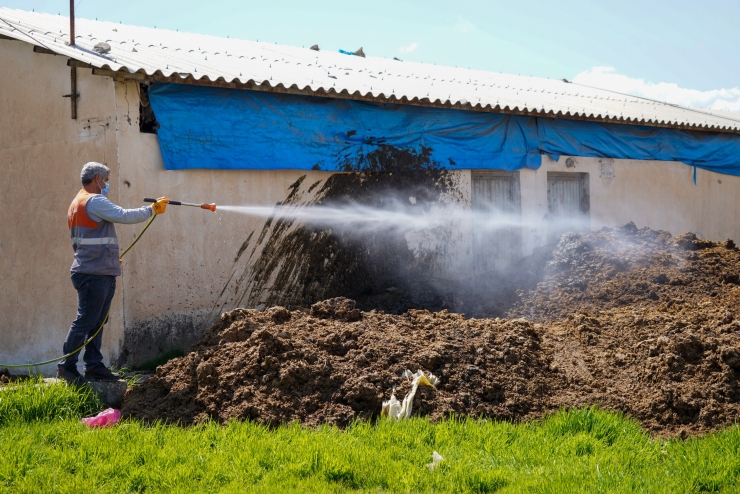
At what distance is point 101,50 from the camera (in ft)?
26.9

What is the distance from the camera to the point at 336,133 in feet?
31.2

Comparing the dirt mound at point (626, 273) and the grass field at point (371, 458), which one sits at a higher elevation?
the dirt mound at point (626, 273)

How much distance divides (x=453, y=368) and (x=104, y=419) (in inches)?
111

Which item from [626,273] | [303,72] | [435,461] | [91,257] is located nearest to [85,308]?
[91,257]

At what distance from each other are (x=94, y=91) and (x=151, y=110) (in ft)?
2.07

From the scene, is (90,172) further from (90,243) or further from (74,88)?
(74,88)

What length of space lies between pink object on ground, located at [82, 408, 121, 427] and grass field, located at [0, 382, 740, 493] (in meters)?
0.10

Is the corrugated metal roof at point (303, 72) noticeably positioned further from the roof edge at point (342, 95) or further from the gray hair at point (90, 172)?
the gray hair at point (90, 172)

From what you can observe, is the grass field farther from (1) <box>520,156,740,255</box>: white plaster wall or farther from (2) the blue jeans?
(1) <box>520,156,740,255</box>: white plaster wall

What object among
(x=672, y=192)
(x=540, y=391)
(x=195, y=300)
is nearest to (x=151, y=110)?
(x=195, y=300)

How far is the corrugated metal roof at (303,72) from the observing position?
832 centimetres

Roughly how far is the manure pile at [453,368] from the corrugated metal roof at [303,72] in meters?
3.19

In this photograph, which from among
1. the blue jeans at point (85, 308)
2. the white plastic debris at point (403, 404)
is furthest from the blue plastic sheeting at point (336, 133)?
the white plastic debris at point (403, 404)

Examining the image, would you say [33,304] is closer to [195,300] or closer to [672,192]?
[195,300]
